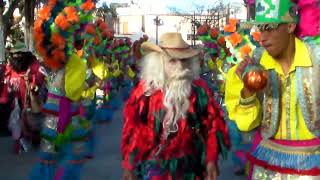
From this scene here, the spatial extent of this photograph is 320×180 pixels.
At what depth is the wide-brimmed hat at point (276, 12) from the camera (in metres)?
3.61

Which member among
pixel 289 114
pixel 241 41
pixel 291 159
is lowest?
pixel 291 159

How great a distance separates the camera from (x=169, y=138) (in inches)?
162

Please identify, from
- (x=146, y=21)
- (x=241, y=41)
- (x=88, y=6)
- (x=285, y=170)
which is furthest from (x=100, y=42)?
(x=146, y=21)

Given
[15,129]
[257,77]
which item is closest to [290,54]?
[257,77]

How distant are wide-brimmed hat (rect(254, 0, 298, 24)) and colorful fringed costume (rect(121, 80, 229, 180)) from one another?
2.72 feet

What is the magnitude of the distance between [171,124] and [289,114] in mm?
881

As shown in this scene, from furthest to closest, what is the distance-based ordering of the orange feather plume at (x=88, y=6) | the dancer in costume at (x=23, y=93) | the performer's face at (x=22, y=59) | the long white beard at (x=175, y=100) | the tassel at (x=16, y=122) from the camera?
the tassel at (x=16, y=122) → the performer's face at (x=22, y=59) → the dancer in costume at (x=23, y=93) → the orange feather plume at (x=88, y=6) → the long white beard at (x=175, y=100)

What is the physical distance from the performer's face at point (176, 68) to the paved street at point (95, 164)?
12.4 ft

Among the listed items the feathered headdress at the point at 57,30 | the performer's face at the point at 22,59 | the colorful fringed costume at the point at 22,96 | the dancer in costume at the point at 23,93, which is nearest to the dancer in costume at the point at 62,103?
the feathered headdress at the point at 57,30

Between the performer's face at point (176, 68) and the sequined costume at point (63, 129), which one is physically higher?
the performer's face at point (176, 68)

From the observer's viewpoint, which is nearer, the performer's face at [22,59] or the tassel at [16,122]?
the performer's face at [22,59]

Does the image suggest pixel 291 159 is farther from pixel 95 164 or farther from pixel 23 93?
pixel 23 93

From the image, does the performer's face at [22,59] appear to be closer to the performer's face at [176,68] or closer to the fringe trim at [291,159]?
the performer's face at [176,68]

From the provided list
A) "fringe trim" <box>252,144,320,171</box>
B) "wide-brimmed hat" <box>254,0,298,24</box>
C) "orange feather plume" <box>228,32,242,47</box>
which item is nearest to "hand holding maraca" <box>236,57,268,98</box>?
"wide-brimmed hat" <box>254,0,298,24</box>
